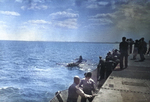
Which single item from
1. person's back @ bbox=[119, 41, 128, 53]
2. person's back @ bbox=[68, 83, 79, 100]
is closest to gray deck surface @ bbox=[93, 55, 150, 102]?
person's back @ bbox=[68, 83, 79, 100]

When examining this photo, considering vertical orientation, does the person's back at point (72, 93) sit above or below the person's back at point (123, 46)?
below

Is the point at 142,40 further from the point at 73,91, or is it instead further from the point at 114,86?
the point at 73,91

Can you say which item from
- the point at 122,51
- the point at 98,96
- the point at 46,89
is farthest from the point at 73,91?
the point at 46,89

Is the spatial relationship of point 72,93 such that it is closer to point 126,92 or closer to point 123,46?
point 126,92

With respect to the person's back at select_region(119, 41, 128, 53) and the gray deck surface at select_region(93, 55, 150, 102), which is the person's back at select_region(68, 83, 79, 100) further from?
the person's back at select_region(119, 41, 128, 53)

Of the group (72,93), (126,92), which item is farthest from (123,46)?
(72,93)

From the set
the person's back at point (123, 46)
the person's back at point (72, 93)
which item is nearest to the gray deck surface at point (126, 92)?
the person's back at point (72, 93)

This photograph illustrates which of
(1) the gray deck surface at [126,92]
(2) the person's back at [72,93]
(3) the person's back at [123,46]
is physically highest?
(3) the person's back at [123,46]

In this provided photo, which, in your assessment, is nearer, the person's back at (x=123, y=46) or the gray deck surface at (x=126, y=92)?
the gray deck surface at (x=126, y=92)

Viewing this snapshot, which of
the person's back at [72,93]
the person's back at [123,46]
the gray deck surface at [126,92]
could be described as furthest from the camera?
the person's back at [123,46]

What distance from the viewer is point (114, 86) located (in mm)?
6449

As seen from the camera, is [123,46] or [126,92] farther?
[123,46]

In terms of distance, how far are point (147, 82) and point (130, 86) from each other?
4.36 feet

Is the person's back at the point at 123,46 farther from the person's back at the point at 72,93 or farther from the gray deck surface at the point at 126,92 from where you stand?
the person's back at the point at 72,93
